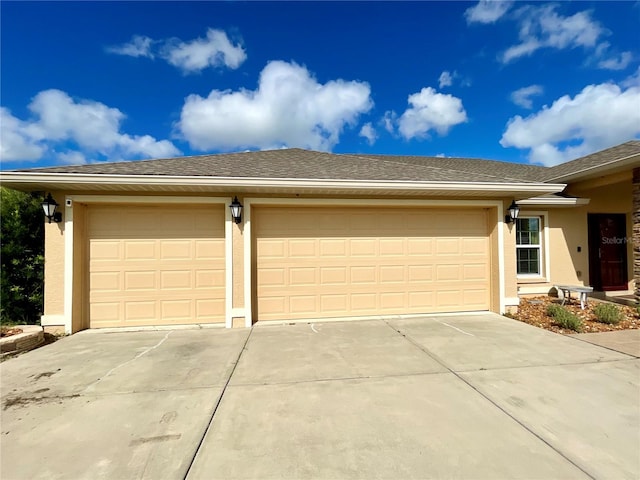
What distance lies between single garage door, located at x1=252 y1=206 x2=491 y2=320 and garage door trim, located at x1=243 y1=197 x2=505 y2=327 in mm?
199

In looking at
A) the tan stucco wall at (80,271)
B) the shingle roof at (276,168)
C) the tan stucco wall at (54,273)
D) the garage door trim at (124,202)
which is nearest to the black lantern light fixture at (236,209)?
the garage door trim at (124,202)

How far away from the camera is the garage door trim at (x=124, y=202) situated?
17.1 ft

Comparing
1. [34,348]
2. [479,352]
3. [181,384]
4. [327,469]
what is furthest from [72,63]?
[479,352]

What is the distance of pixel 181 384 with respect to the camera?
3299 mm

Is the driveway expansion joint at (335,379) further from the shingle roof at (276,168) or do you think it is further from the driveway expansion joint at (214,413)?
the shingle roof at (276,168)

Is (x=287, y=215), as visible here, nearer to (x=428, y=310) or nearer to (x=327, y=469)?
(x=428, y=310)

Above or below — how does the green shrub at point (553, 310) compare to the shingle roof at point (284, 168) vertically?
below

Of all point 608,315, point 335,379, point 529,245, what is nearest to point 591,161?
point 529,245

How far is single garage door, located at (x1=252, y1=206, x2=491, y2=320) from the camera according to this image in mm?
5969

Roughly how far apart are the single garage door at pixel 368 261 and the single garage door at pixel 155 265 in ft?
3.07

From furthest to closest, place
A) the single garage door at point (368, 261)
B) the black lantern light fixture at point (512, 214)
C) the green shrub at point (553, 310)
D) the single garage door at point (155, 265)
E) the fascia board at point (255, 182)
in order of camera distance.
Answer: the black lantern light fixture at point (512, 214)
the single garage door at point (368, 261)
the green shrub at point (553, 310)
the single garage door at point (155, 265)
the fascia board at point (255, 182)

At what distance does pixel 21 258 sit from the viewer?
5785 millimetres

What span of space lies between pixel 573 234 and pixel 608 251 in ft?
4.72

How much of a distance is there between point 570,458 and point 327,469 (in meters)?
1.75
